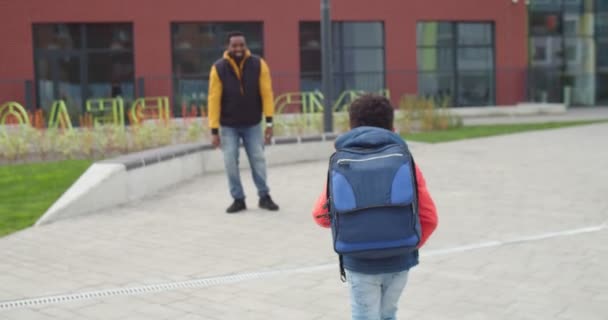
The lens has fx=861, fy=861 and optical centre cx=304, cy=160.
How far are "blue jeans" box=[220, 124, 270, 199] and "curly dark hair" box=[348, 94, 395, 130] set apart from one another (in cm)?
498

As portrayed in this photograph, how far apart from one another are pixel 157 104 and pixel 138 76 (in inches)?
38.4

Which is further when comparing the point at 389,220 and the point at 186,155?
the point at 186,155

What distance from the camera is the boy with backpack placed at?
337cm

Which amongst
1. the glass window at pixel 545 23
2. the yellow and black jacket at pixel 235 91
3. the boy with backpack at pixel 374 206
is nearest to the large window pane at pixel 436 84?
the glass window at pixel 545 23

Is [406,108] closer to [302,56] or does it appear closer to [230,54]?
[302,56]

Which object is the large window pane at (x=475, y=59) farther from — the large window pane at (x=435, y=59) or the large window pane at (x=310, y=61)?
the large window pane at (x=310, y=61)

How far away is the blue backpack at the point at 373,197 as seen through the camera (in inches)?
133

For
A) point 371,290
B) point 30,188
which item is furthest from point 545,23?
point 371,290

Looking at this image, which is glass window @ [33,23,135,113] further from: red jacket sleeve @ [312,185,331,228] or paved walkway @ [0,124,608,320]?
red jacket sleeve @ [312,185,331,228]

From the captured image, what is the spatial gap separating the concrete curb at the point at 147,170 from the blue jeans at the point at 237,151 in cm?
137

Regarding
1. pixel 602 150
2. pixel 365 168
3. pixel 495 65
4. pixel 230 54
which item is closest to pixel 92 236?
pixel 230 54

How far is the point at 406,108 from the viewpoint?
18516mm

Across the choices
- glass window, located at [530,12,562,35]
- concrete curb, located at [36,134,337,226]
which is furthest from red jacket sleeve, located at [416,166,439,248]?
glass window, located at [530,12,562,35]

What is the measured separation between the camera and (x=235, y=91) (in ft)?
27.7
